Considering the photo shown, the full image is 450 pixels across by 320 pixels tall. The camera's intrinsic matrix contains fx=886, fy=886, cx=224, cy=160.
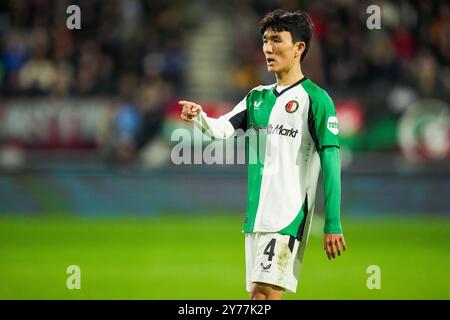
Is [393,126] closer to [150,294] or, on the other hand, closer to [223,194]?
[223,194]

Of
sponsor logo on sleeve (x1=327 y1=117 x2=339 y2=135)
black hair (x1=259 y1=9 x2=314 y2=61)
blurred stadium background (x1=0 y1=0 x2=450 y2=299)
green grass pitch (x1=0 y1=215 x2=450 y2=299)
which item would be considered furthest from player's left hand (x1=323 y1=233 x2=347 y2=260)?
blurred stadium background (x1=0 y1=0 x2=450 y2=299)

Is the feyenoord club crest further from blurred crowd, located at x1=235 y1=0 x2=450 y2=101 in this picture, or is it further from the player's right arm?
blurred crowd, located at x1=235 y1=0 x2=450 y2=101

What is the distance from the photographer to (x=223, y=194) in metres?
14.0

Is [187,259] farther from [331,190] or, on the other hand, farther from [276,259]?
[331,190]

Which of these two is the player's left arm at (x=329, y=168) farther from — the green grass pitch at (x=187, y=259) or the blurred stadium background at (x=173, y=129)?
the blurred stadium background at (x=173, y=129)

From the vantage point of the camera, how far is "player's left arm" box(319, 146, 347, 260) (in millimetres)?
4988

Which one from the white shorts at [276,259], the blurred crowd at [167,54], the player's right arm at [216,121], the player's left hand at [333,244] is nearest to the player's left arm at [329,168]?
the player's left hand at [333,244]

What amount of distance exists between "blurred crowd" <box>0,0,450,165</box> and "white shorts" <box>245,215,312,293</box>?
932 cm

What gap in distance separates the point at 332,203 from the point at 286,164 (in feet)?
1.19

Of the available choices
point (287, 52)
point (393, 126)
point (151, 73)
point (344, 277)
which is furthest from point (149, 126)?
point (287, 52)

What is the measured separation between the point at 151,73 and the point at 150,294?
296 inches

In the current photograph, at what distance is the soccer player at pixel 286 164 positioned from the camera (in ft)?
16.6

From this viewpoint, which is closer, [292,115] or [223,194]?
[292,115]

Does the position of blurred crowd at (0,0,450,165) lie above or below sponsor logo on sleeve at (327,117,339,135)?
above
